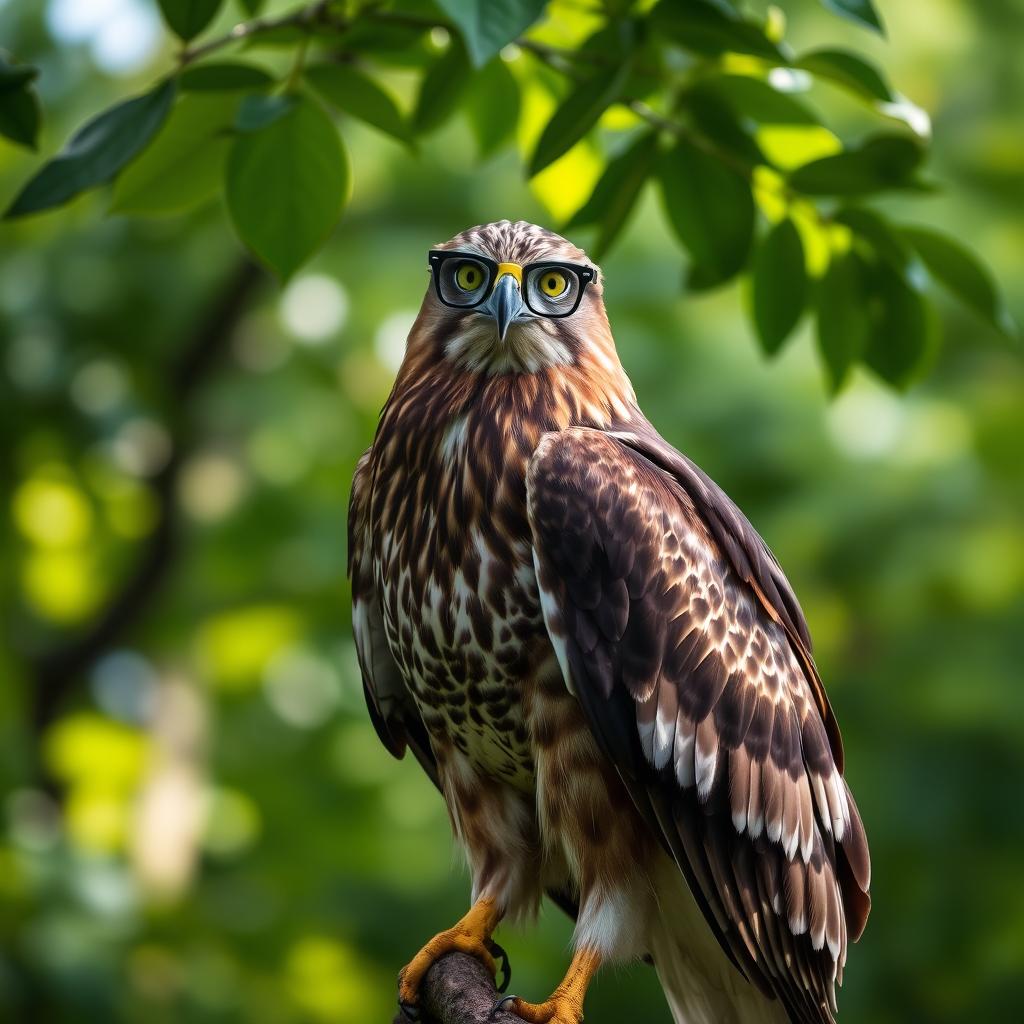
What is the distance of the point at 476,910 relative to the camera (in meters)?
2.95

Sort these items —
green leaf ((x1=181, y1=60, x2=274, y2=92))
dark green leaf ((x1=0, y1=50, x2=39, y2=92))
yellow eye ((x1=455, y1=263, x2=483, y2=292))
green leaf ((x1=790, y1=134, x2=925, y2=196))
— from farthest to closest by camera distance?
yellow eye ((x1=455, y1=263, x2=483, y2=292)) < green leaf ((x1=790, y1=134, x2=925, y2=196)) < green leaf ((x1=181, y1=60, x2=274, y2=92)) < dark green leaf ((x1=0, y1=50, x2=39, y2=92))

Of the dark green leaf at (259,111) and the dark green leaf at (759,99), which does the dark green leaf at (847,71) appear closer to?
the dark green leaf at (759,99)

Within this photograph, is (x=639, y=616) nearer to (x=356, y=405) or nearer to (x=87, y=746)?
(x=356, y=405)

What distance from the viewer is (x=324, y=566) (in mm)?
8008

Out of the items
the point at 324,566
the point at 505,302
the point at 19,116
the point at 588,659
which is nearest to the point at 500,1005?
the point at 588,659

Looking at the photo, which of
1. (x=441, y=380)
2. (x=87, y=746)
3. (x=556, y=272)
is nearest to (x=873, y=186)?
(x=556, y=272)

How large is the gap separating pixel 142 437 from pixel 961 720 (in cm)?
523

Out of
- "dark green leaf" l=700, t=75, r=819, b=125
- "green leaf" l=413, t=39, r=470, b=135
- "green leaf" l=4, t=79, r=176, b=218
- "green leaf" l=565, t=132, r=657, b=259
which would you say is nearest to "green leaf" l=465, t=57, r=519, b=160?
"green leaf" l=413, t=39, r=470, b=135

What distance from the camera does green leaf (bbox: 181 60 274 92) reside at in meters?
2.45

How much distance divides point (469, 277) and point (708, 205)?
0.49 m

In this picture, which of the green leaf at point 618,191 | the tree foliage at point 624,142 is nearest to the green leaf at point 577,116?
the tree foliage at point 624,142

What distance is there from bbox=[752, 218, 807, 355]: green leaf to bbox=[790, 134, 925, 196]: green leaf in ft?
0.60

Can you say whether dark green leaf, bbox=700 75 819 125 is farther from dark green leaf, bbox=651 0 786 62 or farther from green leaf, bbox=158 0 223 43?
green leaf, bbox=158 0 223 43

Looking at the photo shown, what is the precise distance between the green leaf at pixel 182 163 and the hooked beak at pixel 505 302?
585 millimetres
